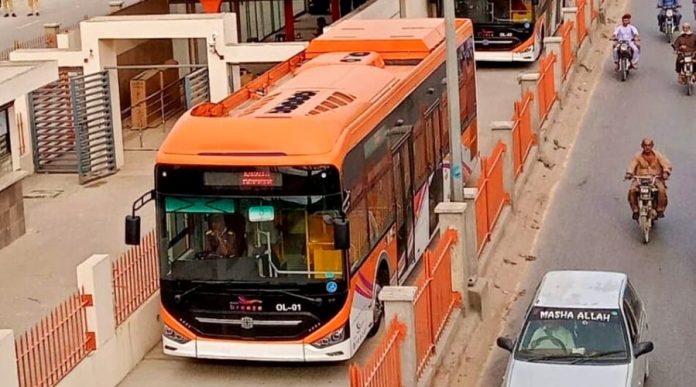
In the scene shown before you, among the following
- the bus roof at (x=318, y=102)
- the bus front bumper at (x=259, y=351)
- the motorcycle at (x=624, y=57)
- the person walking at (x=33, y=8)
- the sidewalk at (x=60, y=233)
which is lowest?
the sidewalk at (x=60, y=233)

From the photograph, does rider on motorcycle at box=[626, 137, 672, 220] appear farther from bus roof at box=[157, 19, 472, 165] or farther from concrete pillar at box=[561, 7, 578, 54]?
concrete pillar at box=[561, 7, 578, 54]

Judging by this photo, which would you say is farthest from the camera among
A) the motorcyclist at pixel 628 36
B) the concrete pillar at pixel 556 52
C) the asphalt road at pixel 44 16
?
the asphalt road at pixel 44 16

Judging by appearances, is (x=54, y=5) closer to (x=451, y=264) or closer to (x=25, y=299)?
(x=25, y=299)

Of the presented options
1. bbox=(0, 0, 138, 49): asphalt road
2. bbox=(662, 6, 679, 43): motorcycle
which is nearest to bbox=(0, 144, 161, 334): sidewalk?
bbox=(0, 0, 138, 49): asphalt road

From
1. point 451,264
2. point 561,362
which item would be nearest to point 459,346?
point 451,264

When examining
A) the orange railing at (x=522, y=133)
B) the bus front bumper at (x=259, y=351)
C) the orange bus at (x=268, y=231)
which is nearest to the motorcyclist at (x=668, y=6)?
the orange railing at (x=522, y=133)

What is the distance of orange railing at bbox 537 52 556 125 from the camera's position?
1082 inches

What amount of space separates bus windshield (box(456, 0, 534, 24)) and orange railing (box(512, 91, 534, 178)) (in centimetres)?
902

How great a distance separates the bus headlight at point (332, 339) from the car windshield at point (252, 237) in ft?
2.11

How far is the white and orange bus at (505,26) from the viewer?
114 ft

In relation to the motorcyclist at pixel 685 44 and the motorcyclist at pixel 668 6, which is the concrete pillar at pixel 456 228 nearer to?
the motorcyclist at pixel 685 44

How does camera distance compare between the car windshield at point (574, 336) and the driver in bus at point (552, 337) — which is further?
the driver in bus at point (552, 337)

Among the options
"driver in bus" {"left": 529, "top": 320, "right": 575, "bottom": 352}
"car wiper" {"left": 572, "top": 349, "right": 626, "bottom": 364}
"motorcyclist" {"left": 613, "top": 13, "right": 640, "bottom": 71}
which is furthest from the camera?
"motorcyclist" {"left": 613, "top": 13, "right": 640, "bottom": 71}

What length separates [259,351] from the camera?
16.1m
